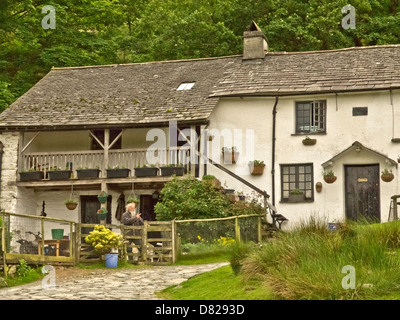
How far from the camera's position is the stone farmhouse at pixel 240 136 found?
29062 mm

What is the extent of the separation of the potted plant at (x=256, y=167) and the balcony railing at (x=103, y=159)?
230 centimetres

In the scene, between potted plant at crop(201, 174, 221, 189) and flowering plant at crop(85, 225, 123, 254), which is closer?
flowering plant at crop(85, 225, 123, 254)

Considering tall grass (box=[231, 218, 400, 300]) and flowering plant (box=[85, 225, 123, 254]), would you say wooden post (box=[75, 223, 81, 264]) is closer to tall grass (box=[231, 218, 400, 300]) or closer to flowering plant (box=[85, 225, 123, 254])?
flowering plant (box=[85, 225, 123, 254])

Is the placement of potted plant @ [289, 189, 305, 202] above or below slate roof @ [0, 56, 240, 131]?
below

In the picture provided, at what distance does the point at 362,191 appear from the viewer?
Answer: 94.8 ft

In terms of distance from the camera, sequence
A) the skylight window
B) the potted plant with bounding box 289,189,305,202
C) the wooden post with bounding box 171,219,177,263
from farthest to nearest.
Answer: the skylight window
the potted plant with bounding box 289,189,305,202
the wooden post with bounding box 171,219,177,263

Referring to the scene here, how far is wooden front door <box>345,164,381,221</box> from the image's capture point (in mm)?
28703

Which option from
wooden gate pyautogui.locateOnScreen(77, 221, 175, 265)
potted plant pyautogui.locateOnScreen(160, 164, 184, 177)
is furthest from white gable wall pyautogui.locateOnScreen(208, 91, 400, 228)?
wooden gate pyautogui.locateOnScreen(77, 221, 175, 265)

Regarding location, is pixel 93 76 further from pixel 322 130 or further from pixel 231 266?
pixel 231 266

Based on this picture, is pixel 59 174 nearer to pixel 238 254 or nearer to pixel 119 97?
pixel 119 97

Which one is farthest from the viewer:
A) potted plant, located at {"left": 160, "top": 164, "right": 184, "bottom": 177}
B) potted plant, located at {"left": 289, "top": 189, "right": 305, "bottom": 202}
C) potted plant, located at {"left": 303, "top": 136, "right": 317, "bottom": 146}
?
potted plant, located at {"left": 303, "top": 136, "right": 317, "bottom": 146}

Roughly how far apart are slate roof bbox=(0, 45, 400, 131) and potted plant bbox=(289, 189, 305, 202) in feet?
11.7
